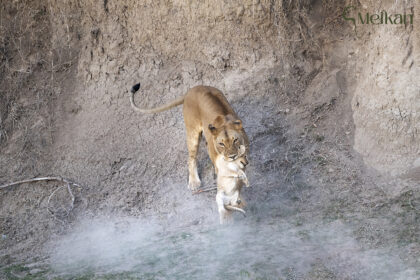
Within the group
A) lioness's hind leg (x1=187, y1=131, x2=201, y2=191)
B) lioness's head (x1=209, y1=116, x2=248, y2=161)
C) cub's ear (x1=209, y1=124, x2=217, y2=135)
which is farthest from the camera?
lioness's hind leg (x1=187, y1=131, x2=201, y2=191)

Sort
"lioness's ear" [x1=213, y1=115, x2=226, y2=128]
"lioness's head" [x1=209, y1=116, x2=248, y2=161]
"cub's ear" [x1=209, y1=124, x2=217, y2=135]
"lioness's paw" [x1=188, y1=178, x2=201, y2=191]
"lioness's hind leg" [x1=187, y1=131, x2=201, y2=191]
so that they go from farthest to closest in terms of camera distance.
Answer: "lioness's paw" [x1=188, y1=178, x2=201, y2=191] < "lioness's hind leg" [x1=187, y1=131, x2=201, y2=191] < "lioness's ear" [x1=213, y1=115, x2=226, y2=128] < "cub's ear" [x1=209, y1=124, x2=217, y2=135] < "lioness's head" [x1=209, y1=116, x2=248, y2=161]

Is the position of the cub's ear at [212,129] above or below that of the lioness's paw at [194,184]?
Answer: below

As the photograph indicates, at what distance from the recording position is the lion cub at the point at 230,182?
5.96m

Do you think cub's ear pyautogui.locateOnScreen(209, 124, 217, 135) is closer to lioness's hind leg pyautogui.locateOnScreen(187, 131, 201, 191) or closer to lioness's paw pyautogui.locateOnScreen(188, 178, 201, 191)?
lioness's hind leg pyautogui.locateOnScreen(187, 131, 201, 191)

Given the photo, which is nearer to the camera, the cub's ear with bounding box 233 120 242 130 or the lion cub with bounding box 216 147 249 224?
the lion cub with bounding box 216 147 249 224

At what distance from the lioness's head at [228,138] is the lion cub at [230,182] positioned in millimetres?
73

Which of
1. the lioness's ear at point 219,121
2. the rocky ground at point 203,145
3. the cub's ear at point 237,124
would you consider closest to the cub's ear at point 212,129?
the lioness's ear at point 219,121

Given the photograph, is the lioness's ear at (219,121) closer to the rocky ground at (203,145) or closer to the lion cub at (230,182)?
the lion cub at (230,182)

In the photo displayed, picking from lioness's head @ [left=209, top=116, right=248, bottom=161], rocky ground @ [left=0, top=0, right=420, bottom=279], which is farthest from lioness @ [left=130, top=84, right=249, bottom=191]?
rocky ground @ [left=0, top=0, right=420, bottom=279]

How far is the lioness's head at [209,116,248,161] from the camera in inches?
233

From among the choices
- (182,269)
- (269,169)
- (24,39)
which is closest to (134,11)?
(24,39)

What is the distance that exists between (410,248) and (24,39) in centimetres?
649

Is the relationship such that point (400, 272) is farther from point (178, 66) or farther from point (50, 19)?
point (50, 19)

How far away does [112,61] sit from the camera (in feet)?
28.1
